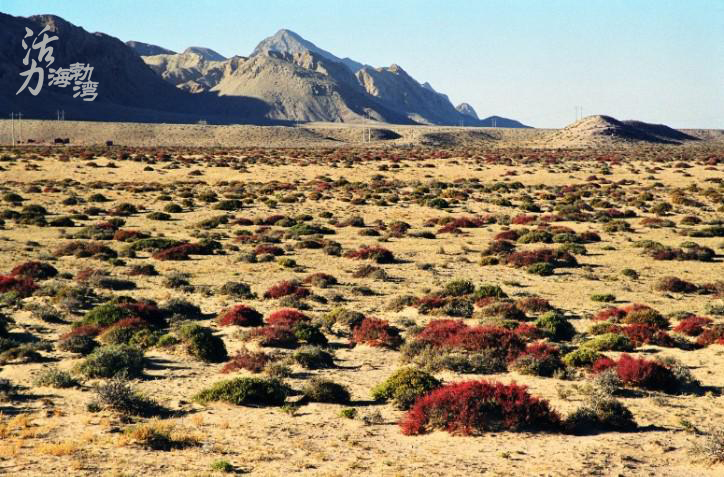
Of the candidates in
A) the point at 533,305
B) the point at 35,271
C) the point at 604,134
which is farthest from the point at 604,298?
the point at 604,134

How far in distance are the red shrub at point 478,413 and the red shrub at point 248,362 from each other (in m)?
4.34

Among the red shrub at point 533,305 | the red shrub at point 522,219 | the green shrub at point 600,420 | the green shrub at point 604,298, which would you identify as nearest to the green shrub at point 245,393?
the green shrub at point 600,420

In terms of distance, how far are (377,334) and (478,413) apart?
245 inches

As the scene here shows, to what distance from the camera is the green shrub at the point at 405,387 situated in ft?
44.0

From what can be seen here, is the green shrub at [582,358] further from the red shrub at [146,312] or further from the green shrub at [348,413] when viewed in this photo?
the red shrub at [146,312]

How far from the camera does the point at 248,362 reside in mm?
15875

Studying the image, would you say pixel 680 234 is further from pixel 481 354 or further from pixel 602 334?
pixel 481 354

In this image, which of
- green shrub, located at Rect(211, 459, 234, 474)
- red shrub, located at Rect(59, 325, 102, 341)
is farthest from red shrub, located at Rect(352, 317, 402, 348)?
green shrub, located at Rect(211, 459, 234, 474)

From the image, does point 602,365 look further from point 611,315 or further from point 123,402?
point 123,402

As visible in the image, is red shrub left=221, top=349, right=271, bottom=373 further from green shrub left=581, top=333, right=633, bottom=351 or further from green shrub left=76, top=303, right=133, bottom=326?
green shrub left=581, top=333, right=633, bottom=351

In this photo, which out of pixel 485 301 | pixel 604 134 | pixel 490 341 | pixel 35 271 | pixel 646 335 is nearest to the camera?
pixel 490 341

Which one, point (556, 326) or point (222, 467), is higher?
point (556, 326)

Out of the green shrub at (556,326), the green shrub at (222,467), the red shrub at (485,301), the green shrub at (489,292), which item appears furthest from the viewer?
the green shrub at (489,292)

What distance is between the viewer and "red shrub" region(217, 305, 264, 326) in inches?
766
